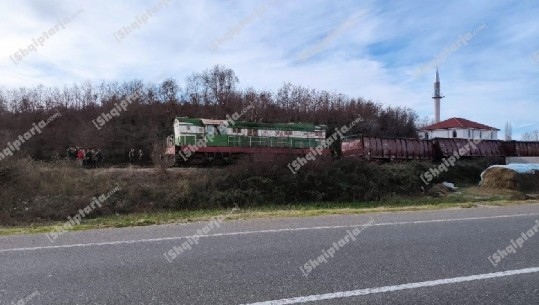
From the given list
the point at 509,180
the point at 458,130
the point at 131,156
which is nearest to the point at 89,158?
the point at 131,156

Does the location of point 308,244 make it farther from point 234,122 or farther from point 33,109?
point 33,109

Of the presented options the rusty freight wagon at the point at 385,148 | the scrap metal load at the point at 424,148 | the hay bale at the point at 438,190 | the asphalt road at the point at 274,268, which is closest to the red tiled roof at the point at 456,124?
the scrap metal load at the point at 424,148

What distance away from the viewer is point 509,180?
88.4 ft

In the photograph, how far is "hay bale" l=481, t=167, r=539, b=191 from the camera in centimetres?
2688

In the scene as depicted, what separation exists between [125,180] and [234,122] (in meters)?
8.47

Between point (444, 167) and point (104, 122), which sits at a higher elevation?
point (104, 122)

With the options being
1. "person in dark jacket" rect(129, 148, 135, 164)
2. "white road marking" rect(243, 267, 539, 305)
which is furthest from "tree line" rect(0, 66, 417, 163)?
"white road marking" rect(243, 267, 539, 305)

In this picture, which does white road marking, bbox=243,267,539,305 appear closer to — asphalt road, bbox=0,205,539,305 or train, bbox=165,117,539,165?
asphalt road, bbox=0,205,539,305

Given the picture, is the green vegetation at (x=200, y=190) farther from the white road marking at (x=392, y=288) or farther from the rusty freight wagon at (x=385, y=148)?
the white road marking at (x=392, y=288)

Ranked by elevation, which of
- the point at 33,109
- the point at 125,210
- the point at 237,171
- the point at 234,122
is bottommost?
the point at 125,210

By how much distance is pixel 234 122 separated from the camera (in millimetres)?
26906

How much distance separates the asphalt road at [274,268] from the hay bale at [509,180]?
21.4 meters

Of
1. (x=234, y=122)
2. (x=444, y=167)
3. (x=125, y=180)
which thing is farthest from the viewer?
(x=444, y=167)

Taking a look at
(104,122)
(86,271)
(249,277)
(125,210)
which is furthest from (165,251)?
(104,122)
